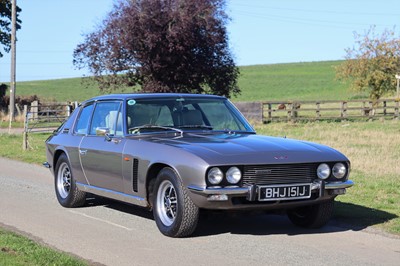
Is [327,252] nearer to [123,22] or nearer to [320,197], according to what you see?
[320,197]

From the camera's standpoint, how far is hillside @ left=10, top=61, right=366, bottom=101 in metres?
75.6

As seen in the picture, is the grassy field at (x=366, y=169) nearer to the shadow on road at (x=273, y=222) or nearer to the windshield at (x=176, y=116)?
the shadow on road at (x=273, y=222)

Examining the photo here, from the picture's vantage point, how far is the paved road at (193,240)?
6773 mm

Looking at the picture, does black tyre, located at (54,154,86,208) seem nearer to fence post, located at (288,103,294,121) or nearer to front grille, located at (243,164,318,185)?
front grille, located at (243,164,318,185)

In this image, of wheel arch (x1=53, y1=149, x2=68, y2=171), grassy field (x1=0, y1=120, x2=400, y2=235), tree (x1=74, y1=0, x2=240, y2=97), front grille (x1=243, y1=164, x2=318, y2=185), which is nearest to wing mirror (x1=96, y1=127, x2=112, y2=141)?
wheel arch (x1=53, y1=149, x2=68, y2=171)

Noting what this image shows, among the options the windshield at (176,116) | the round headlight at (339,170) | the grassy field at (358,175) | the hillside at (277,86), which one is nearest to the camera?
the grassy field at (358,175)

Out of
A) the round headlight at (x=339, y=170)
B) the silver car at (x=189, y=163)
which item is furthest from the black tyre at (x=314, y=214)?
the round headlight at (x=339, y=170)

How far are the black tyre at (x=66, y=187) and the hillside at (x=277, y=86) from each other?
56.7 meters

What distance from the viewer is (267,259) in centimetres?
673

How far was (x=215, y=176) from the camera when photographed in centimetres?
727

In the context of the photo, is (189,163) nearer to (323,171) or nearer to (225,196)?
(225,196)

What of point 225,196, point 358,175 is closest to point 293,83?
point 358,175

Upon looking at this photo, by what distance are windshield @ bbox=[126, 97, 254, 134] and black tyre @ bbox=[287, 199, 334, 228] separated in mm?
1329

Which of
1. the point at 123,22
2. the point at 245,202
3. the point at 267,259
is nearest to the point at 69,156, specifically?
the point at 245,202
